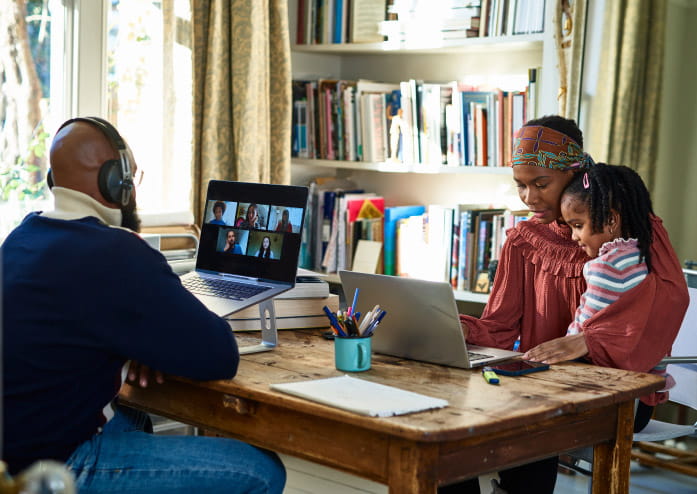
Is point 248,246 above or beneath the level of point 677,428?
above

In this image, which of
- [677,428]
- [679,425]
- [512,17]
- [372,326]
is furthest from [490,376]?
[512,17]

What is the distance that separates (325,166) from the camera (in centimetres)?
408

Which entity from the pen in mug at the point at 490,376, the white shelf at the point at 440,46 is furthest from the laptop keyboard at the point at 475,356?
the white shelf at the point at 440,46

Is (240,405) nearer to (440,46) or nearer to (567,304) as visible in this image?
A: (567,304)

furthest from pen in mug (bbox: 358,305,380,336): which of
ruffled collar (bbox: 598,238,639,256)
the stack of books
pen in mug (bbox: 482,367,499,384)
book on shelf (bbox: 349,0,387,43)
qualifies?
book on shelf (bbox: 349,0,387,43)

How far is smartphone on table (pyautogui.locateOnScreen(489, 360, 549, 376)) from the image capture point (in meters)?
1.81

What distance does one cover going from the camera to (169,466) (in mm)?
1688

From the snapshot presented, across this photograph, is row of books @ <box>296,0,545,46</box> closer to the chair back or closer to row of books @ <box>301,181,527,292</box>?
row of books @ <box>301,181,527,292</box>

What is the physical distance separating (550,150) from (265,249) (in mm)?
791

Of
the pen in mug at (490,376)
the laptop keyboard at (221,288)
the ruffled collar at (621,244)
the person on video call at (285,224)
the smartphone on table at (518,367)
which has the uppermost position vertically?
the person on video call at (285,224)

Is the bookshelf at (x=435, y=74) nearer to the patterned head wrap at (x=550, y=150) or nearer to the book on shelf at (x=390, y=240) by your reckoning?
the book on shelf at (x=390, y=240)

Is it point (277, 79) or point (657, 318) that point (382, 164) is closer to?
point (277, 79)

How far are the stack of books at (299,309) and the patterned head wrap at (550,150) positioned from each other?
63 cm

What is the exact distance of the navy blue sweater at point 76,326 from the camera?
1543mm
